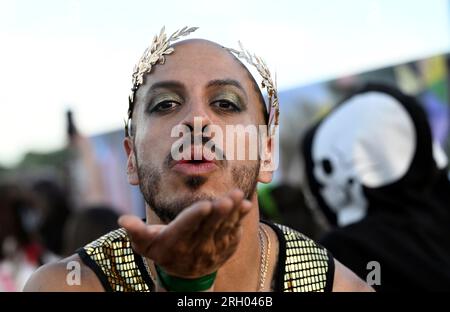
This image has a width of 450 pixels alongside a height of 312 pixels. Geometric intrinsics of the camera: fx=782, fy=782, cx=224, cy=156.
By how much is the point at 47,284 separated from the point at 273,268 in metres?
0.55

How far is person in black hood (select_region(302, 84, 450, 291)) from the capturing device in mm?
3508

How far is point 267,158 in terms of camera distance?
1885 millimetres

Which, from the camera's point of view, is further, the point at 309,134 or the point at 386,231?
the point at 309,134

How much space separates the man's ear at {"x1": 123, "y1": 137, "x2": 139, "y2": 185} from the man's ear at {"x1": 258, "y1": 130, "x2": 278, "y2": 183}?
0.29 m

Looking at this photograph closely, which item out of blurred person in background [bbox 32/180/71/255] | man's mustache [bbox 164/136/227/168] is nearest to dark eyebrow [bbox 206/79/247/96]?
man's mustache [bbox 164/136/227/168]

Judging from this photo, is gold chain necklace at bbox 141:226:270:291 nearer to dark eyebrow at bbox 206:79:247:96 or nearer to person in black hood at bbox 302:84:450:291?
dark eyebrow at bbox 206:79:247:96

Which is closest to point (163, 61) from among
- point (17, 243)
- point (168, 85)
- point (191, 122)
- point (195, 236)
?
point (168, 85)

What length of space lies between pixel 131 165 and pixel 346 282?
2.03ft

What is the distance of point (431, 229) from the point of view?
3.65m

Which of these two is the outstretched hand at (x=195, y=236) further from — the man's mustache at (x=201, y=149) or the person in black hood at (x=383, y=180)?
the person in black hood at (x=383, y=180)

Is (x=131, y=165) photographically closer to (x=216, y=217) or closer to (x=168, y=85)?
(x=168, y=85)
